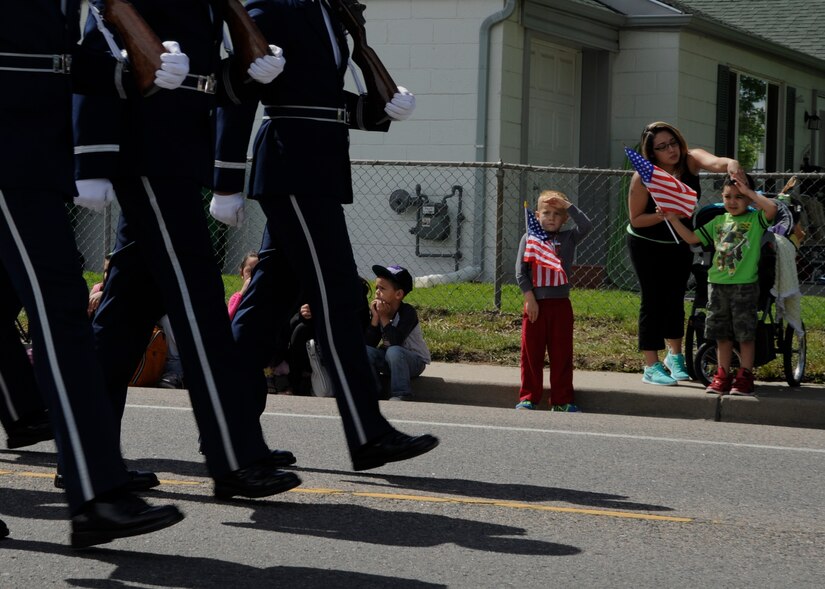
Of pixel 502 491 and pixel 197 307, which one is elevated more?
pixel 197 307

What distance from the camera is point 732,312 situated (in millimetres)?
9641

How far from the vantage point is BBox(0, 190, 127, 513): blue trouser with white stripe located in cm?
448

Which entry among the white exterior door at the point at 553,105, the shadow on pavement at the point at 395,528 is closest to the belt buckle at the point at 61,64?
the shadow on pavement at the point at 395,528

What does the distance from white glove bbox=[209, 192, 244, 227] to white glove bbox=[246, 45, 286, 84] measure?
0.68 m

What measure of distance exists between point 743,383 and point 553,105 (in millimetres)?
10305

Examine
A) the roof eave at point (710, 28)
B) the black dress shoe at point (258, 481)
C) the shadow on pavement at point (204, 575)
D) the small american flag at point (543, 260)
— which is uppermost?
the roof eave at point (710, 28)

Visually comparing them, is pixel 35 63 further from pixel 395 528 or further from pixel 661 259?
pixel 661 259

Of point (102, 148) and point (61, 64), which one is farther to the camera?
point (102, 148)

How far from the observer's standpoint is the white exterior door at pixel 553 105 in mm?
18984

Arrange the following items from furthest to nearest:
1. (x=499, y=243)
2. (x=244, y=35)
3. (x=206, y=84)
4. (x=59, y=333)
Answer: (x=499, y=243) < (x=244, y=35) < (x=206, y=84) < (x=59, y=333)

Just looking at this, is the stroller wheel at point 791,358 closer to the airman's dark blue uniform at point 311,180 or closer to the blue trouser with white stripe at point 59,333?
the airman's dark blue uniform at point 311,180

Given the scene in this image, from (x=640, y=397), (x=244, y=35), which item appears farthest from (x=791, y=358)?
(x=244, y=35)

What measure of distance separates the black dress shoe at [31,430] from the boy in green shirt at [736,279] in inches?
196

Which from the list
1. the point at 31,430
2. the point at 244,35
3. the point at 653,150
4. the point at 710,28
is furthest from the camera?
the point at 710,28
